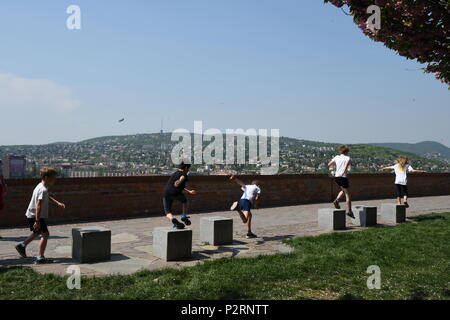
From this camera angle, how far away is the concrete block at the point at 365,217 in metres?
10.8

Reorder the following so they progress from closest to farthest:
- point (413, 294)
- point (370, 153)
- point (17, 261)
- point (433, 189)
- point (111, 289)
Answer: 1. point (111, 289)
2. point (413, 294)
3. point (17, 261)
4. point (433, 189)
5. point (370, 153)

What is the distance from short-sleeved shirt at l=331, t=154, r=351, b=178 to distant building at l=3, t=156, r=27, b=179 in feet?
28.2

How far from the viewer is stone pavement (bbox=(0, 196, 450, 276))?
6305mm

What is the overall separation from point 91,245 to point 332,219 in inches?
231

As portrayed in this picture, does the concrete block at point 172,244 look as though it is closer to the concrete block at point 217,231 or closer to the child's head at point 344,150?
the concrete block at point 217,231

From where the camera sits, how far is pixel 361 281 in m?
5.79

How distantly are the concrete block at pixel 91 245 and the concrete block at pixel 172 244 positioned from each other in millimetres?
791

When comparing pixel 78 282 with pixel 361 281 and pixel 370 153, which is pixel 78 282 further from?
pixel 370 153

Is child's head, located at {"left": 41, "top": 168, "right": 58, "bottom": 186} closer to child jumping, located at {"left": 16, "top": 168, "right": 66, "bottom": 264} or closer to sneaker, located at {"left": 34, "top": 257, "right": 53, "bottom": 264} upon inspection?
child jumping, located at {"left": 16, "top": 168, "right": 66, "bottom": 264}

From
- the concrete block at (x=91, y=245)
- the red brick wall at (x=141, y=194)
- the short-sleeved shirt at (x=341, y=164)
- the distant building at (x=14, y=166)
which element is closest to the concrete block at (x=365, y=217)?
the short-sleeved shirt at (x=341, y=164)

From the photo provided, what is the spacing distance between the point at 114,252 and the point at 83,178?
194 inches

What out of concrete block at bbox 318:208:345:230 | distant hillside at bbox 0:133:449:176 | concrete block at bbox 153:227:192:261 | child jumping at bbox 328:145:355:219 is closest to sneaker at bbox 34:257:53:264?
concrete block at bbox 153:227:192:261

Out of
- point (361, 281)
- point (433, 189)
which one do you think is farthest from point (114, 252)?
point (433, 189)

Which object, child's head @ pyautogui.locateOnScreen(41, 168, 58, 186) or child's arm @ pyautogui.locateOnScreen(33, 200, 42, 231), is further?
child's head @ pyautogui.locateOnScreen(41, 168, 58, 186)
